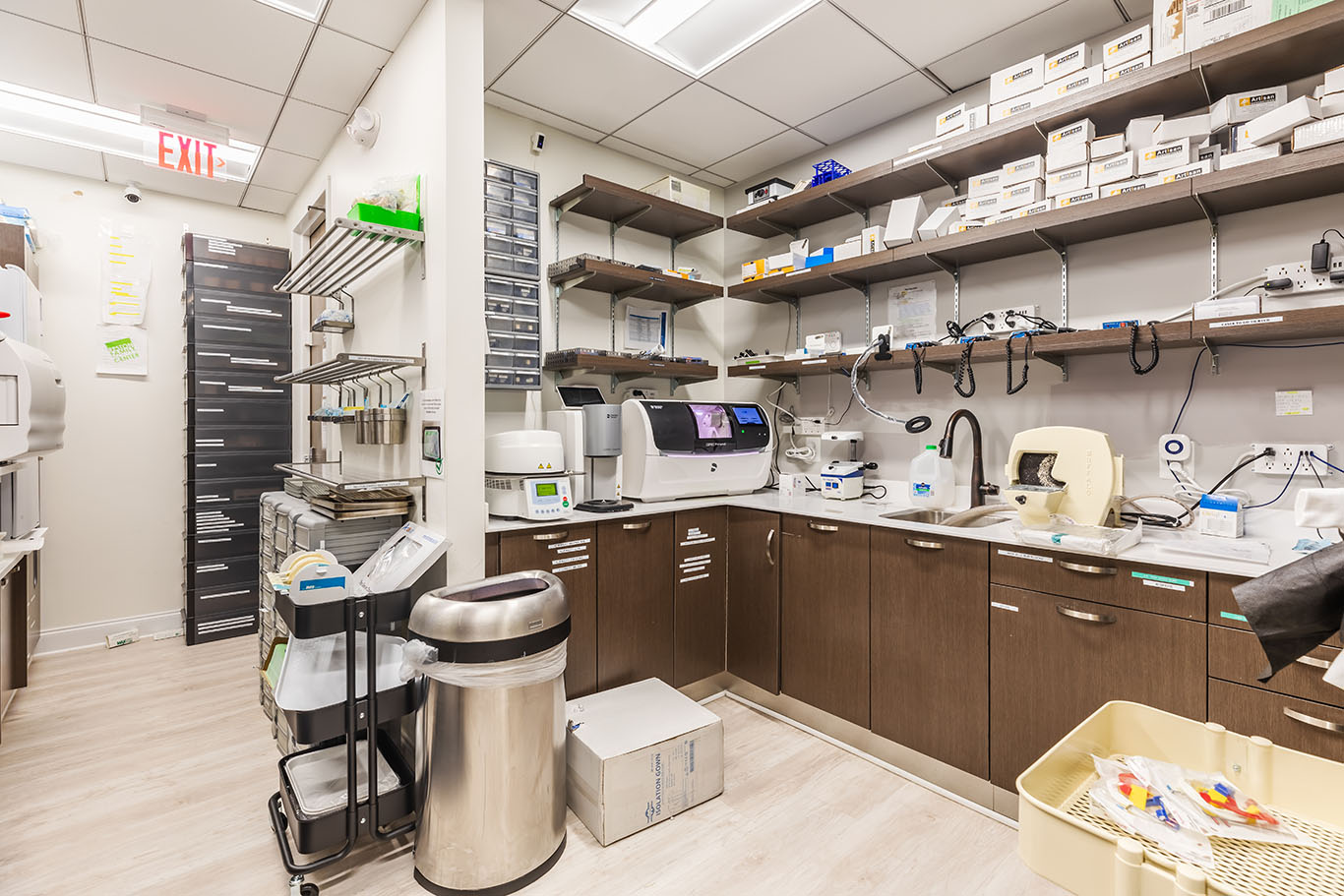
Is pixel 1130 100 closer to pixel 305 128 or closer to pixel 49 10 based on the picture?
pixel 305 128

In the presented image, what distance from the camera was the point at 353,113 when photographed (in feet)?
9.82

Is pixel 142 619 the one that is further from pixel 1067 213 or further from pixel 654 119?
pixel 1067 213

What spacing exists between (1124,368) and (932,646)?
129cm

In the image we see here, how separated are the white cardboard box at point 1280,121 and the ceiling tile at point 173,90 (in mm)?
3710

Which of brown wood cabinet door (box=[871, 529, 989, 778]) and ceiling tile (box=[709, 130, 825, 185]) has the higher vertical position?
ceiling tile (box=[709, 130, 825, 185])

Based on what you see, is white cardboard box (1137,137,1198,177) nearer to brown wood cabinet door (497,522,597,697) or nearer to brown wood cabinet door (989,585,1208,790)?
brown wood cabinet door (989,585,1208,790)

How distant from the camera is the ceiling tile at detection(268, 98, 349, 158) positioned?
2943 mm

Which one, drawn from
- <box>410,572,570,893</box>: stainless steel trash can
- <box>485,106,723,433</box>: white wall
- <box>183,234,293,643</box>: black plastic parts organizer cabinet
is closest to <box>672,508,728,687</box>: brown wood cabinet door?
<box>485,106,723,433</box>: white wall

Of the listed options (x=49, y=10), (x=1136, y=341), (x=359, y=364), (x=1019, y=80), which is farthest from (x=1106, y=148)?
(x=49, y=10)

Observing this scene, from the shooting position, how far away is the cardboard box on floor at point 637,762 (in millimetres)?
1941

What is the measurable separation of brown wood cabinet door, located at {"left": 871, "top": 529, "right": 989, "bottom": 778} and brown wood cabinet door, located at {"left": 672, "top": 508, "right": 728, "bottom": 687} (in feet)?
2.56

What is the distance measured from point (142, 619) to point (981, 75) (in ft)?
17.8

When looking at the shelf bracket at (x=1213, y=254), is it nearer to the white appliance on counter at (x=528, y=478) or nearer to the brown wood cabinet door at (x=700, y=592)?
the brown wood cabinet door at (x=700, y=592)

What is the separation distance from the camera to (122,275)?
3.69 metres
